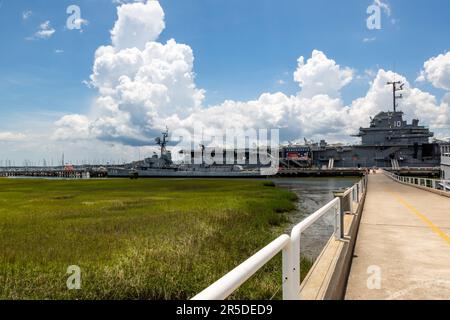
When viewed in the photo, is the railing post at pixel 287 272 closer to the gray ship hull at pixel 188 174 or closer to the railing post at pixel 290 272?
the railing post at pixel 290 272

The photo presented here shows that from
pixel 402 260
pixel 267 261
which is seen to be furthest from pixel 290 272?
pixel 402 260

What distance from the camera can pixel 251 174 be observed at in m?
114

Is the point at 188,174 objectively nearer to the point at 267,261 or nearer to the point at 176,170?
the point at 176,170

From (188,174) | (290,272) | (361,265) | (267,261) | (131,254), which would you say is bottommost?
(188,174)

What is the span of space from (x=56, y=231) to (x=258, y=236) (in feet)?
27.8

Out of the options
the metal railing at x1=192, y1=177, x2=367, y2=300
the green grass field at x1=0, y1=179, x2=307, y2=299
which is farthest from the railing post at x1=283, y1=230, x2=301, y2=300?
the green grass field at x1=0, y1=179, x2=307, y2=299

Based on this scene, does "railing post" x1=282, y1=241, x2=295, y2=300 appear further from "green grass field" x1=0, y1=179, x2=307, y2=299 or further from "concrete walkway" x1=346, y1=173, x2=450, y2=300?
"green grass field" x1=0, y1=179, x2=307, y2=299

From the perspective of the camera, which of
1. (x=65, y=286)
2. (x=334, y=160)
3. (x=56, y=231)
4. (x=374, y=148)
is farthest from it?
(x=334, y=160)

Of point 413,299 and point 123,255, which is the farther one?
point 123,255

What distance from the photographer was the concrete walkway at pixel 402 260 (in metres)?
5.66

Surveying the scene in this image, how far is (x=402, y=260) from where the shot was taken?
298 inches

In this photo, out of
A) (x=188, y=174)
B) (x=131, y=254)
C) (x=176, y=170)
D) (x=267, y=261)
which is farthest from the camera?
(x=176, y=170)

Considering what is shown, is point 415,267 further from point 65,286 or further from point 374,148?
point 374,148

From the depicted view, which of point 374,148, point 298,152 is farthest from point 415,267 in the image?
point 298,152
